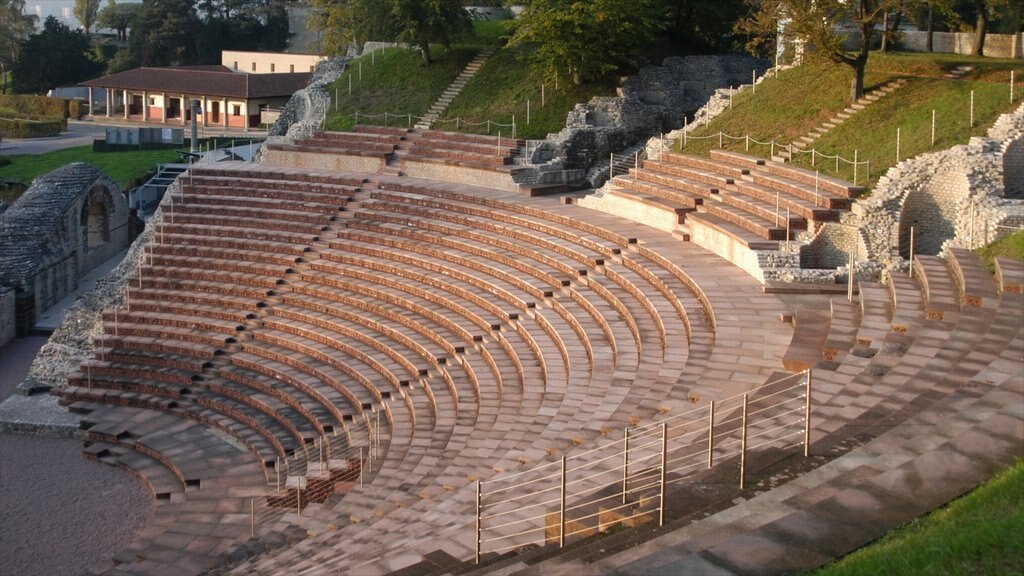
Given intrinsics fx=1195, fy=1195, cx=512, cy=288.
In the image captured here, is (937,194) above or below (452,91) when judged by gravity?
below

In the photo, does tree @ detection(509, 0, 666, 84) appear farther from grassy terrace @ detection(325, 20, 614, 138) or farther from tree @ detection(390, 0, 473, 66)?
tree @ detection(390, 0, 473, 66)

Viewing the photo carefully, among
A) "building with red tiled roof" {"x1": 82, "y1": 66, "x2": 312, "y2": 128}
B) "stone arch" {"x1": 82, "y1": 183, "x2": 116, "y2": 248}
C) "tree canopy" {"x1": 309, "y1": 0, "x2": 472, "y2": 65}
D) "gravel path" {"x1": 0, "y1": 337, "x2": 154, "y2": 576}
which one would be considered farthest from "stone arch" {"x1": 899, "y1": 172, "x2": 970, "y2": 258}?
"building with red tiled roof" {"x1": 82, "y1": 66, "x2": 312, "y2": 128}

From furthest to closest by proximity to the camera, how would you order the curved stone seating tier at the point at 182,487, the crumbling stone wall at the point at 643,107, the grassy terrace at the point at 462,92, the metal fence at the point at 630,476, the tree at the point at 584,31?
the grassy terrace at the point at 462,92
the tree at the point at 584,31
the crumbling stone wall at the point at 643,107
the curved stone seating tier at the point at 182,487
the metal fence at the point at 630,476

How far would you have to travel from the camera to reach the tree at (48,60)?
269ft

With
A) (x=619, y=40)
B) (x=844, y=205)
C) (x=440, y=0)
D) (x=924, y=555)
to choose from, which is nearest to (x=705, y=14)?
(x=619, y=40)

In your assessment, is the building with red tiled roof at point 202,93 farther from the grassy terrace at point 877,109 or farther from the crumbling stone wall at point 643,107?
the grassy terrace at point 877,109

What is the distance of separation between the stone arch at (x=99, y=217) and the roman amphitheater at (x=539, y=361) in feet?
17.9

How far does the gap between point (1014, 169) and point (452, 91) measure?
62.0 feet

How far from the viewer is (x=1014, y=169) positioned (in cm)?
2239

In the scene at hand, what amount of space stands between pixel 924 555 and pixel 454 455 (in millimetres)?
9322

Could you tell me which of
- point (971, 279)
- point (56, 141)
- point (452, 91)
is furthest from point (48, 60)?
point (971, 279)

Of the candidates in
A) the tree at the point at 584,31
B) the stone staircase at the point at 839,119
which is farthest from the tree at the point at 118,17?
the stone staircase at the point at 839,119

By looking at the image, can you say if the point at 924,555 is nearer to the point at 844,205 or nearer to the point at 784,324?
the point at 784,324

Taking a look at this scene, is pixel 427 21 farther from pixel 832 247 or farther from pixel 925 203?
pixel 925 203
